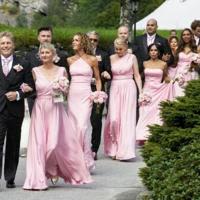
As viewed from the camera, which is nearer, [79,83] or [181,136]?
[181,136]

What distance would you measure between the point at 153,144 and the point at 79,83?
398 centimetres

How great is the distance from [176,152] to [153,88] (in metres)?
7.61

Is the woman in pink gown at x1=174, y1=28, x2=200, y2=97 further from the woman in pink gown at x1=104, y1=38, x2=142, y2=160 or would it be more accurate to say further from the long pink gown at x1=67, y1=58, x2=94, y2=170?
the long pink gown at x1=67, y1=58, x2=94, y2=170

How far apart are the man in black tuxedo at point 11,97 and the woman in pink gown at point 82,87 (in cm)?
167

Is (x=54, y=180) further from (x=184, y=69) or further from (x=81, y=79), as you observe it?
(x=184, y=69)

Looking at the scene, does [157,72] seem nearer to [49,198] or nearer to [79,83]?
[79,83]


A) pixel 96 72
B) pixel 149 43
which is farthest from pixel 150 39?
pixel 96 72

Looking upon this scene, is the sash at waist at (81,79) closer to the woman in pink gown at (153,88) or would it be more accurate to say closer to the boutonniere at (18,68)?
the boutonniere at (18,68)

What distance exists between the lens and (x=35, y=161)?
11070 mm

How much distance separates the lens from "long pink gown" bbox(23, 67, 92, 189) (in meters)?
11.1

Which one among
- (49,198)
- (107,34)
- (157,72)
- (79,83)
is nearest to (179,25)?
(107,34)

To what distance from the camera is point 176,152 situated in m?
8.78

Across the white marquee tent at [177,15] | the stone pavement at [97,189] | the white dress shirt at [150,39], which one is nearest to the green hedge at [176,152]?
the stone pavement at [97,189]

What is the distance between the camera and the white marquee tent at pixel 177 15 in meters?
46.1
